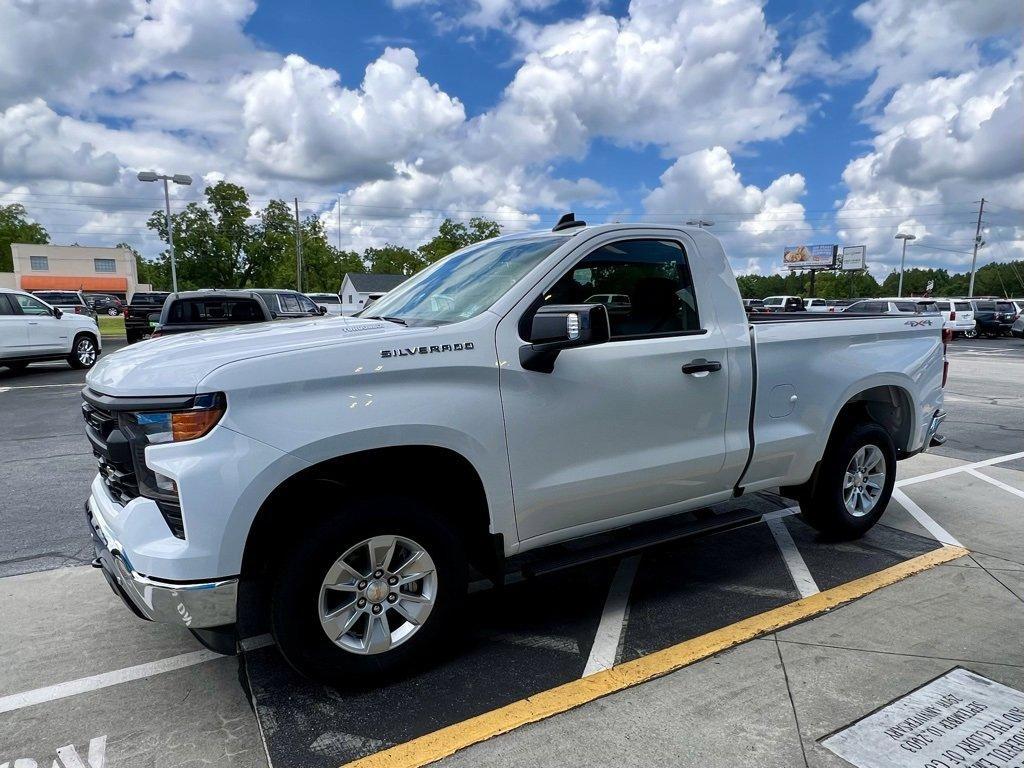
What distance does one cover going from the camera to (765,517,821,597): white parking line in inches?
151

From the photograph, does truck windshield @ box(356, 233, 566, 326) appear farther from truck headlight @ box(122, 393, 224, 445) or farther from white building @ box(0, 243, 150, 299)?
white building @ box(0, 243, 150, 299)

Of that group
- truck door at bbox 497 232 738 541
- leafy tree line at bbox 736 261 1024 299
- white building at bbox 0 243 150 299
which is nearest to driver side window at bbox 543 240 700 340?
truck door at bbox 497 232 738 541

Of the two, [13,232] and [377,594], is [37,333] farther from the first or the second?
[13,232]

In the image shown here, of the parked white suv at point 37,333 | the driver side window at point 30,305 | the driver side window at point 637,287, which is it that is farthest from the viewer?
the driver side window at point 30,305

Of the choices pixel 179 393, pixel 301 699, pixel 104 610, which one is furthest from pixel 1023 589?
pixel 104 610

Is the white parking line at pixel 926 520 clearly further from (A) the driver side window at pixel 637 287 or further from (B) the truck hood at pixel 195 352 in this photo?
(B) the truck hood at pixel 195 352

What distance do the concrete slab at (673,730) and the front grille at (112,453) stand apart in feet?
5.35

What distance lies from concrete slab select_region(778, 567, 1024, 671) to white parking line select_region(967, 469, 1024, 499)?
2.40 m

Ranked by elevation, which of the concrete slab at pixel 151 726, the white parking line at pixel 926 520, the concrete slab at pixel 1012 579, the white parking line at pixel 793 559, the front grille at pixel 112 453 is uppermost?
the front grille at pixel 112 453

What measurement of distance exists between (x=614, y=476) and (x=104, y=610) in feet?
9.36

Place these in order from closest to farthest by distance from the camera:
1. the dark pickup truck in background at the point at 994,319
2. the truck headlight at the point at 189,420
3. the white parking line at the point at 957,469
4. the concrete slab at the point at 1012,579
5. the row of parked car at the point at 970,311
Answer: the truck headlight at the point at 189,420 → the concrete slab at the point at 1012,579 → the white parking line at the point at 957,469 → the row of parked car at the point at 970,311 → the dark pickup truck in background at the point at 994,319

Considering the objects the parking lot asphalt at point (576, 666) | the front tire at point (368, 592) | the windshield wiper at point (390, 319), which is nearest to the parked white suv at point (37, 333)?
the parking lot asphalt at point (576, 666)

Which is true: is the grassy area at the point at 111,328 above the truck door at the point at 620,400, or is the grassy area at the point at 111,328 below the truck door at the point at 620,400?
above

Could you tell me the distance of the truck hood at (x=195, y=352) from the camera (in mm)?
2447
